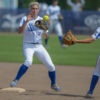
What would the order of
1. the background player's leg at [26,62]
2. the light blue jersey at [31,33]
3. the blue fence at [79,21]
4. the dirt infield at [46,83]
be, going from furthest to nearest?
the blue fence at [79,21]
the light blue jersey at [31,33]
the background player's leg at [26,62]
the dirt infield at [46,83]

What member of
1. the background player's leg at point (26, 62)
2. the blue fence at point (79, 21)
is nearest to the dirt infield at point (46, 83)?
the background player's leg at point (26, 62)

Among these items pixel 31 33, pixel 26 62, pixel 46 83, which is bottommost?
pixel 46 83

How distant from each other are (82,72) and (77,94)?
3212 mm

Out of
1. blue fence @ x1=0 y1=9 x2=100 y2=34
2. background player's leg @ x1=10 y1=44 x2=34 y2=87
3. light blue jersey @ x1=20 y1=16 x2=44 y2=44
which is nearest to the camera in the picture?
background player's leg @ x1=10 y1=44 x2=34 y2=87

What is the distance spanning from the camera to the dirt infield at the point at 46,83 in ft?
24.2

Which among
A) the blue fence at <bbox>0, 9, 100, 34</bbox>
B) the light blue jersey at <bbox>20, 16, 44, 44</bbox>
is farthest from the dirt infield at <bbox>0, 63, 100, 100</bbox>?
the blue fence at <bbox>0, 9, 100, 34</bbox>

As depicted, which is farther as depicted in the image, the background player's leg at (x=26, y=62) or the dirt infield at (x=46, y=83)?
the background player's leg at (x=26, y=62)

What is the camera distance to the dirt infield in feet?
24.2

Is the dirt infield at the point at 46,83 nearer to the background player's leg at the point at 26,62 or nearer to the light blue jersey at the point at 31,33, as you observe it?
the background player's leg at the point at 26,62

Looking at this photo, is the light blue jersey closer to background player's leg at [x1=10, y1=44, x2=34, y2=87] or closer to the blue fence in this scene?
background player's leg at [x1=10, y1=44, x2=34, y2=87]

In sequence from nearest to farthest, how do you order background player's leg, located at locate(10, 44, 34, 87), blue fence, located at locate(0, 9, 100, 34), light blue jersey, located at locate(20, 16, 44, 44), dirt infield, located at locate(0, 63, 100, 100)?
dirt infield, located at locate(0, 63, 100, 100) → background player's leg, located at locate(10, 44, 34, 87) → light blue jersey, located at locate(20, 16, 44, 44) → blue fence, located at locate(0, 9, 100, 34)

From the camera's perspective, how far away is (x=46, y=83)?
361 inches

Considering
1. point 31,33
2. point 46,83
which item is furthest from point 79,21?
point 31,33

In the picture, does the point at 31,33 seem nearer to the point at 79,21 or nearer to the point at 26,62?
the point at 26,62
